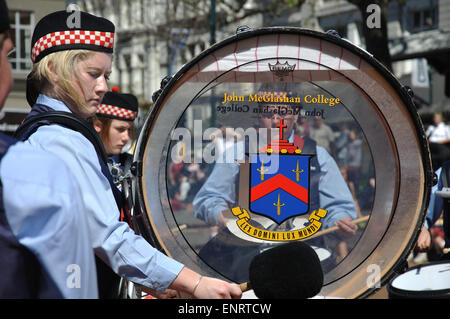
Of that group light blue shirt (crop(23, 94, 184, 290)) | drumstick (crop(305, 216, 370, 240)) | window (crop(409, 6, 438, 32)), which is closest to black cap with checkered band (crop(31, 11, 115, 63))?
light blue shirt (crop(23, 94, 184, 290))

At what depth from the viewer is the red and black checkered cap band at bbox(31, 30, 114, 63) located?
2.06 metres

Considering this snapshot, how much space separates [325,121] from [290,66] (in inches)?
9.4

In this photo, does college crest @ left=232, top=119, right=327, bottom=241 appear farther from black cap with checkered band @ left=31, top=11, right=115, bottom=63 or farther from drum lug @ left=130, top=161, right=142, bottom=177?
black cap with checkered band @ left=31, top=11, right=115, bottom=63

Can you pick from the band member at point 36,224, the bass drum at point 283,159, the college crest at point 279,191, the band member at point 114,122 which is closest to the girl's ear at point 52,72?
the bass drum at point 283,159

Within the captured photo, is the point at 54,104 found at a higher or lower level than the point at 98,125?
higher

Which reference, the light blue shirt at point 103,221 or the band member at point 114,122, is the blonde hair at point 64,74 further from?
the band member at point 114,122

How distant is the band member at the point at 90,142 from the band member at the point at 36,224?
396mm

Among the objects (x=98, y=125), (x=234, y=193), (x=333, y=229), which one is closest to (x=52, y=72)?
(x=234, y=193)

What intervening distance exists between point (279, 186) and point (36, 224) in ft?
4.16

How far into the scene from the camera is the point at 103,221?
5.82 ft

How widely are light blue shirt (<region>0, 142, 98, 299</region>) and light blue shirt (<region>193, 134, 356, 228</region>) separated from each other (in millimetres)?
1162

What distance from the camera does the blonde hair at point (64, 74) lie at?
201 cm

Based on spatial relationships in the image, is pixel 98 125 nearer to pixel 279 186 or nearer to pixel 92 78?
pixel 279 186
